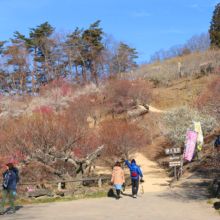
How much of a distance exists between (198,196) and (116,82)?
35.5 meters

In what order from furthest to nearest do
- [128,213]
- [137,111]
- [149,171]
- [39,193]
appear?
[137,111]
[149,171]
[39,193]
[128,213]

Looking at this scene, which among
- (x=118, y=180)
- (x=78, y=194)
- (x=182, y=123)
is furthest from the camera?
(x=182, y=123)

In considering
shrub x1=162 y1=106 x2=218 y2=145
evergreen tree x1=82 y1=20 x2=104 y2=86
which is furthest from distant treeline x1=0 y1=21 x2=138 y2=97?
shrub x1=162 y1=106 x2=218 y2=145

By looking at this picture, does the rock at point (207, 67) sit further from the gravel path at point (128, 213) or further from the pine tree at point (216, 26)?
the gravel path at point (128, 213)

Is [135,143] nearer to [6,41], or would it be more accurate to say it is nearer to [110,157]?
[110,157]

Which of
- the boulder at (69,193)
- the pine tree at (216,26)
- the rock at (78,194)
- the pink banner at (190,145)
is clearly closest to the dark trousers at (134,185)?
the rock at (78,194)

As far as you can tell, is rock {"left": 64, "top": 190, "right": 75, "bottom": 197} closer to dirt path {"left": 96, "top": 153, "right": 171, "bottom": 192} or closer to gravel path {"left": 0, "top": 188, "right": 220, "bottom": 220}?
gravel path {"left": 0, "top": 188, "right": 220, "bottom": 220}

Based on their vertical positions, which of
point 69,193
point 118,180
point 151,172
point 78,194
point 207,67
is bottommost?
point 151,172

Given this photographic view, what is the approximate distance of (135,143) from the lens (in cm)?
2341

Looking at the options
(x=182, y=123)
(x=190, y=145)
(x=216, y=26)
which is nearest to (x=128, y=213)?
(x=190, y=145)

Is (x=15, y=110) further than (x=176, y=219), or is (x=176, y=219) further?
(x=15, y=110)

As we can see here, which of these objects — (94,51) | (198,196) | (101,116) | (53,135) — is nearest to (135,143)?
(53,135)

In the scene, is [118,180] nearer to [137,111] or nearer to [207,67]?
[137,111]

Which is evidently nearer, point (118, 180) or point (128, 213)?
point (128, 213)
